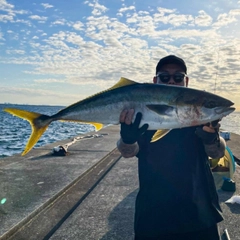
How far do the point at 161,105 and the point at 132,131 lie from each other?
0.44 metres

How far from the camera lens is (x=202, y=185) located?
318 centimetres

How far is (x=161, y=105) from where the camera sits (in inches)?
131

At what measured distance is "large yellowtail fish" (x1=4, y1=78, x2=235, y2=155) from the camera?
3.24 meters

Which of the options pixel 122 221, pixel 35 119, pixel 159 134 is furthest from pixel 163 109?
pixel 122 221

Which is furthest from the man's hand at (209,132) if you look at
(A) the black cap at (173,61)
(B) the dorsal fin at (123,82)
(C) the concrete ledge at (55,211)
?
(C) the concrete ledge at (55,211)

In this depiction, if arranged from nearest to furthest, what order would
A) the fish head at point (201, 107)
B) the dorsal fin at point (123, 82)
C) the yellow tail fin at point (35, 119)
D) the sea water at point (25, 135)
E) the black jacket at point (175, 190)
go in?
1. the black jacket at point (175, 190)
2. the fish head at point (201, 107)
3. the dorsal fin at point (123, 82)
4. the yellow tail fin at point (35, 119)
5. the sea water at point (25, 135)

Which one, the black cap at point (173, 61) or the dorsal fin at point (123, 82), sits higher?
the black cap at point (173, 61)

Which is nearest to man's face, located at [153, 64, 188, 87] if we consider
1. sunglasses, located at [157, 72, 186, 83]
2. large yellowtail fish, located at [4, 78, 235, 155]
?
sunglasses, located at [157, 72, 186, 83]

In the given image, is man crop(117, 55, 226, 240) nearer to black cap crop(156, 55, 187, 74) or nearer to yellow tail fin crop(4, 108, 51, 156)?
black cap crop(156, 55, 187, 74)

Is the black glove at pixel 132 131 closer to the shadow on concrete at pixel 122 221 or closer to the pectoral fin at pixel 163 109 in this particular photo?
the pectoral fin at pixel 163 109

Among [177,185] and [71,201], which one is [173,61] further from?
[71,201]

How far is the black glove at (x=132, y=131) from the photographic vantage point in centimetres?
328

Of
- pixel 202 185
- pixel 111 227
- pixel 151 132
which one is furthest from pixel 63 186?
pixel 202 185

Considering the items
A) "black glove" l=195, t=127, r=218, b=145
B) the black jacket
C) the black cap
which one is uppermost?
the black cap
